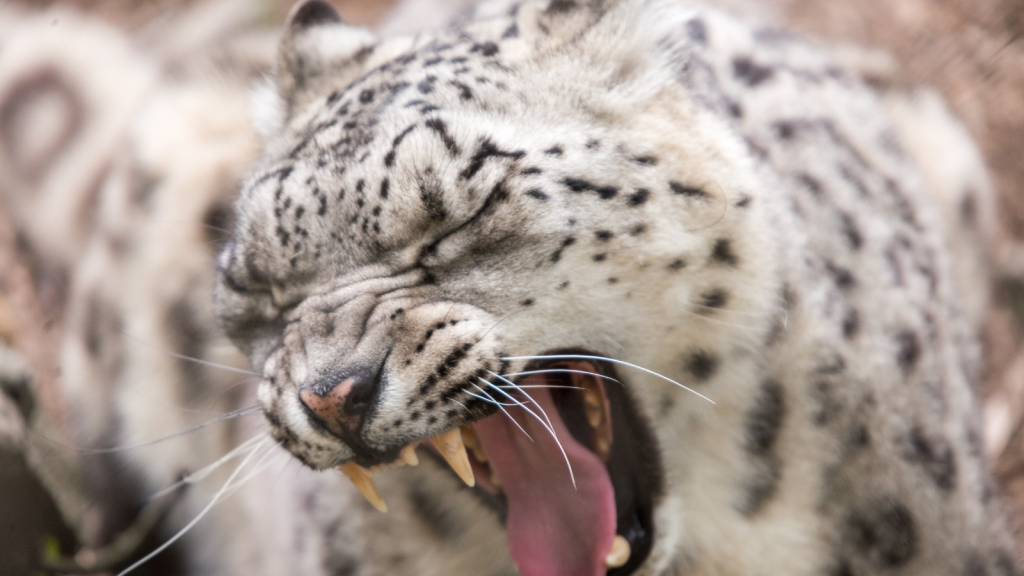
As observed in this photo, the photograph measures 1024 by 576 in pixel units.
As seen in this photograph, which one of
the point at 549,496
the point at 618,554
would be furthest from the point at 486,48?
the point at 618,554

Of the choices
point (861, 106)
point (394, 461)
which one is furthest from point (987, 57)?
point (394, 461)

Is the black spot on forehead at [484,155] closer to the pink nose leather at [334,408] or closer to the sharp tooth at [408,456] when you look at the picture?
the pink nose leather at [334,408]

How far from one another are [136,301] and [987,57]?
152 inches

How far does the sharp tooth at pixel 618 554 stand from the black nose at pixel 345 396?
0.71 m

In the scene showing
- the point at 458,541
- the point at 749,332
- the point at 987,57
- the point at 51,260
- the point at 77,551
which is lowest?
the point at 77,551

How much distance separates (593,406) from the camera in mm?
2477

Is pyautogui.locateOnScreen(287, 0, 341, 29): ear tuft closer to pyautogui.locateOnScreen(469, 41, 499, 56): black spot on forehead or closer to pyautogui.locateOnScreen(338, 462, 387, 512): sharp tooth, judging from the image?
pyautogui.locateOnScreen(469, 41, 499, 56): black spot on forehead

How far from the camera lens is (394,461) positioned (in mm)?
2152

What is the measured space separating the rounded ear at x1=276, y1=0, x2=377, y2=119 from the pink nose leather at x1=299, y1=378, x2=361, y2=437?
0.95 m

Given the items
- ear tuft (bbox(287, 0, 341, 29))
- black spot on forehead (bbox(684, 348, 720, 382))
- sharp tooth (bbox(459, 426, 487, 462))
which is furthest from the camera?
ear tuft (bbox(287, 0, 341, 29))

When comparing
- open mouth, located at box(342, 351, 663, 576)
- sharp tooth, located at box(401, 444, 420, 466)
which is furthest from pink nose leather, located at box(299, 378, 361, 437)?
open mouth, located at box(342, 351, 663, 576)

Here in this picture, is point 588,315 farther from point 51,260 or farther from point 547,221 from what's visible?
point 51,260

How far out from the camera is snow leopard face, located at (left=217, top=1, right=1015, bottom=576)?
2.05 meters

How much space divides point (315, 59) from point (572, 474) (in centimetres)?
127
